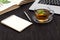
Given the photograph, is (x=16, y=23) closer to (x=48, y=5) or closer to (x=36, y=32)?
(x=36, y=32)

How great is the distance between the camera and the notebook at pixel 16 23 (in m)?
0.76

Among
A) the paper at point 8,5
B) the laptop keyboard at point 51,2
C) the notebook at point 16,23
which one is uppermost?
the paper at point 8,5

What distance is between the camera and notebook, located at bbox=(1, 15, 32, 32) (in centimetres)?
76

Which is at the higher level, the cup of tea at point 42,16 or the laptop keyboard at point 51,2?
the laptop keyboard at point 51,2

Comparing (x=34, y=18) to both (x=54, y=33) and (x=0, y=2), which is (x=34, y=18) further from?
(x=0, y=2)

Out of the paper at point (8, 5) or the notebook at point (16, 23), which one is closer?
the notebook at point (16, 23)

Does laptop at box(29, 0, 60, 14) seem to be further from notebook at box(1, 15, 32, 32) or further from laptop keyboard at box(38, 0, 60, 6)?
notebook at box(1, 15, 32, 32)

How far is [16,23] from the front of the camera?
787mm

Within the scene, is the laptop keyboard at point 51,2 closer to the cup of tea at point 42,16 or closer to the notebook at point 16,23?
the cup of tea at point 42,16

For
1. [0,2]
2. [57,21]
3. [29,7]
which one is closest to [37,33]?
[57,21]

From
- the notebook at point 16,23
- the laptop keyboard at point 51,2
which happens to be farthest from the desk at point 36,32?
the laptop keyboard at point 51,2

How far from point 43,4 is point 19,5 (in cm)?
16

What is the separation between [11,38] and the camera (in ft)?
2.30

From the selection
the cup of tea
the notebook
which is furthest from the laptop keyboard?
the notebook
